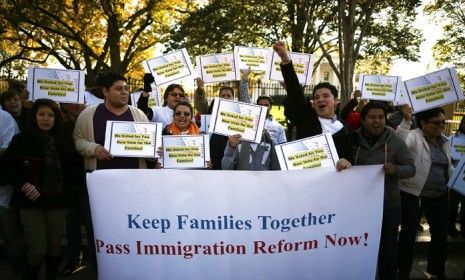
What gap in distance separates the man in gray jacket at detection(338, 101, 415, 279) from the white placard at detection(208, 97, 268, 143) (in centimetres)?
98

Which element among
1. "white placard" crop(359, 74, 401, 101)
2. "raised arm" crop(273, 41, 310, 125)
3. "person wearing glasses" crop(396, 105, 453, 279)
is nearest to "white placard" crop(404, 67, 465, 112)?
→ "person wearing glasses" crop(396, 105, 453, 279)

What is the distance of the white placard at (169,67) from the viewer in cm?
533

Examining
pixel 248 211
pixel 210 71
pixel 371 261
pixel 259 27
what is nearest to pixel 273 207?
pixel 248 211

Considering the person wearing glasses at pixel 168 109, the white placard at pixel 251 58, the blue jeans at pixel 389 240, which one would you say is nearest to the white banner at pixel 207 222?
the blue jeans at pixel 389 240

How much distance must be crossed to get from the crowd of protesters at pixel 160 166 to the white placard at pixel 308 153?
0.39 feet

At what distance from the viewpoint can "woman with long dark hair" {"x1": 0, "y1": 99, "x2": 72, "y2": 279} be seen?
362 cm

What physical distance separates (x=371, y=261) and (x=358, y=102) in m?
3.16

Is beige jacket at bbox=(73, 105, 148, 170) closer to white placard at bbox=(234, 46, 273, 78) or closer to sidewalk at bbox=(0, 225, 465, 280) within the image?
sidewalk at bbox=(0, 225, 465, 280)

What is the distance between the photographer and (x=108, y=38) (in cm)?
2131

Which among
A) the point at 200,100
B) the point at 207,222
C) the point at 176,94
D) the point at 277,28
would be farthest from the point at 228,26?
the point at 207,222

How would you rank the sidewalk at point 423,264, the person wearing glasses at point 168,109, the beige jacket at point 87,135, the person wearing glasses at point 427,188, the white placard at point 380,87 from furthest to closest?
the white placard at point 380,87
the person wearing glasses at point 168,109
the sidewalk at point 423,264
the person wearing glasses at point 427,188
the beige jacket at point 87,135

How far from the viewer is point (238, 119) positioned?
12.1 ft

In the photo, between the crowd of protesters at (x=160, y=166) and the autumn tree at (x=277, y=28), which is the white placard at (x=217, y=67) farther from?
the autumn tree at (x=277, y=28)

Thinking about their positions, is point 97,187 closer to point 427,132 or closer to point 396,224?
point 396,224
